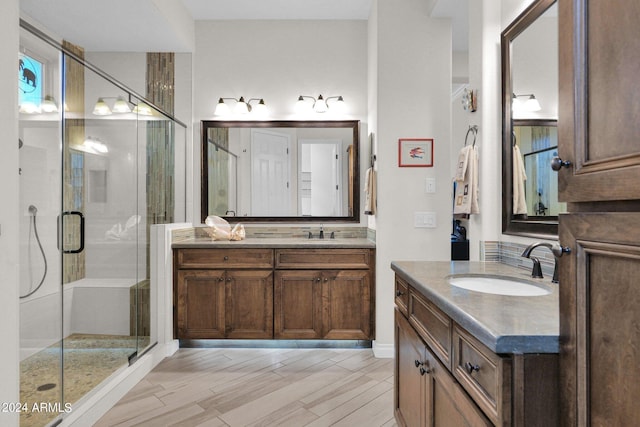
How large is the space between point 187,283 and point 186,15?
2429mm

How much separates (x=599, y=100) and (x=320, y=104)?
2.99 metres

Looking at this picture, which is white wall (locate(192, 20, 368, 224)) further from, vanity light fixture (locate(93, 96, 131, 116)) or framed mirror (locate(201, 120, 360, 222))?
vanity light fixture (locate(93, 96, 131, 116))

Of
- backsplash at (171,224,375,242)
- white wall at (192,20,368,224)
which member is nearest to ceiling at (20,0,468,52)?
white wall at (192,20,368,224)

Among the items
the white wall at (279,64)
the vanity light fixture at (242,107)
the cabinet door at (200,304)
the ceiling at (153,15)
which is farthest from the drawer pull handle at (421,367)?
the vanity light fixture at (242,107)

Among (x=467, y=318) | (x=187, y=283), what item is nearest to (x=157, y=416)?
(x=187, y=283)

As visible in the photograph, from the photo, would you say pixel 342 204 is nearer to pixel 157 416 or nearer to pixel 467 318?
pixel 157 416

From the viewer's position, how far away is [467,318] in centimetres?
96

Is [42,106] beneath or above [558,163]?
above

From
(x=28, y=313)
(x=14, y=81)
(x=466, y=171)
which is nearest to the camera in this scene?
(x=14, y=81)

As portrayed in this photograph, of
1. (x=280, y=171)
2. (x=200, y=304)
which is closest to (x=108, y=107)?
(x=280, y=171)

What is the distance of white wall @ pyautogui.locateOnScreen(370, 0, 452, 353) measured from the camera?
2.99 m

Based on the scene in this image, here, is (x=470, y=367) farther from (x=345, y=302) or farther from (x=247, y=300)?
(x=247, y=300)

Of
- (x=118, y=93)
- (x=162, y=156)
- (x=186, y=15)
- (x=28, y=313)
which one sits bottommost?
(x=28, y=313)

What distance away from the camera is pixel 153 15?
9.20 ft
